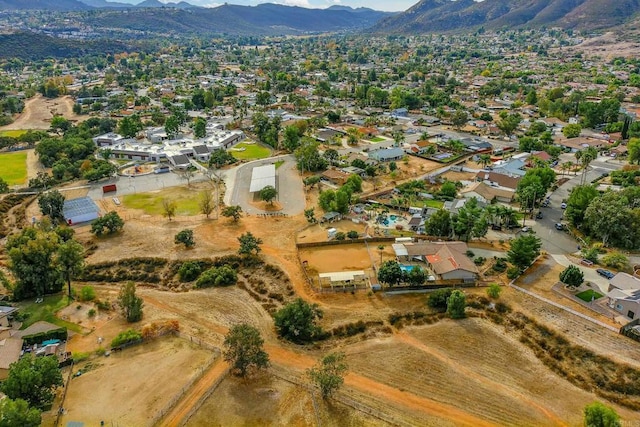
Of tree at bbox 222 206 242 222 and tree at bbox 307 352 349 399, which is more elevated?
Result: tree at bbox 307 352 349 399

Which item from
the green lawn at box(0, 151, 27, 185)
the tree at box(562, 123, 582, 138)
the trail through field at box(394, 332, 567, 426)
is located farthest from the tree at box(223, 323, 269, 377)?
the tree at box(562, 123, 582, 138)

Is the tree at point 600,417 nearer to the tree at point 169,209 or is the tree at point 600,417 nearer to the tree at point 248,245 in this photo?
the tree at point 248,245

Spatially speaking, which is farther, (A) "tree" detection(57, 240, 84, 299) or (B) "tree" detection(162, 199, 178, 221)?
(B) "tree" detection(162, 199, 178, 221)

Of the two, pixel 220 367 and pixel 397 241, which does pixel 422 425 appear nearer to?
pixel 220 367

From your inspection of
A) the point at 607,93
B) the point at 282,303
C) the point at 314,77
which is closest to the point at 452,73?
the point at 314,77

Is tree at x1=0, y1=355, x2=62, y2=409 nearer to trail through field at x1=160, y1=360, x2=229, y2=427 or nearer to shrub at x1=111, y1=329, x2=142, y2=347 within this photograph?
shrub at x1=111, y1=329, x2=142, y2=347

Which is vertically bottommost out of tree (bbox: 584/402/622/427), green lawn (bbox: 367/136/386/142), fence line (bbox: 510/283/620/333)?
green lawn (bbox: 367/136/386/142)
